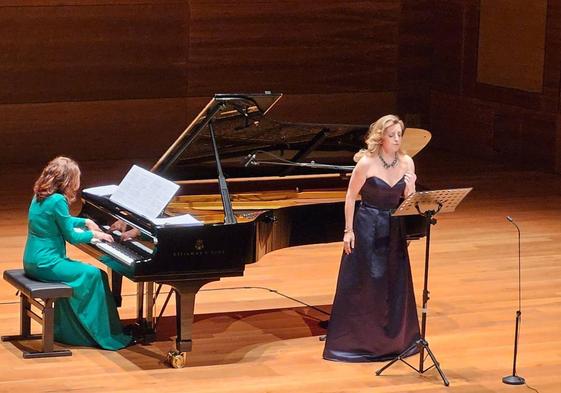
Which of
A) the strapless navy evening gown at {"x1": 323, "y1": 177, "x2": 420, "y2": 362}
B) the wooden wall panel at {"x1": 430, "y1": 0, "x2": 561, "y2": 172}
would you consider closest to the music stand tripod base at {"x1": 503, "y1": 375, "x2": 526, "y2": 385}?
the strapless navy evening gown at {"x1": 323, "y1": 177, "x2": 420, "y2": 362}

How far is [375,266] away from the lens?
615cm

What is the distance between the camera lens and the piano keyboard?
5925 millimetres

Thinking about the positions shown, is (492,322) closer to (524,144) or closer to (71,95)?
(524,144)

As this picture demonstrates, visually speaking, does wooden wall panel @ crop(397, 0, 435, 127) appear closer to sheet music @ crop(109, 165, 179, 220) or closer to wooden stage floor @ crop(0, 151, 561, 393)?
wooden stage floor @ crop(0, 151, 561, 393)

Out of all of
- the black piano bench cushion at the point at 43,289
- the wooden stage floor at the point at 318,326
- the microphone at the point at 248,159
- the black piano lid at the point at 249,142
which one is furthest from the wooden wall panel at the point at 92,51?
the black piano bench cushion at the point at 43,289

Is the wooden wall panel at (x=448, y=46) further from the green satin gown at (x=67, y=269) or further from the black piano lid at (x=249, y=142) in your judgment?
the green satin gown at (x=67, y=269)

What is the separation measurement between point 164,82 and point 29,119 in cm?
142

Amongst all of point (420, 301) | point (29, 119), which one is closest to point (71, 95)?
point (29, 119)

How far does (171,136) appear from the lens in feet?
40.6

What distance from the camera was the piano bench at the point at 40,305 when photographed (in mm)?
5957

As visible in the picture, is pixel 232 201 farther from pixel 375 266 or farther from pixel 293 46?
pixel 293 46

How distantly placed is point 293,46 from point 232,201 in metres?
5.83

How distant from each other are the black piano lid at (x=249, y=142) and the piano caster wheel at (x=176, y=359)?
3.79 ft

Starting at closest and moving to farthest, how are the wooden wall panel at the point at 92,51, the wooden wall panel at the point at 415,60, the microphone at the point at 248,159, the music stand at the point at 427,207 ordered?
1. the music stand at the point at 427,207
2. the microphone at the point at 248,159
3. the wooden wall panel at the point at 92,51
4. the wooden wall panel at the point at 415,60
